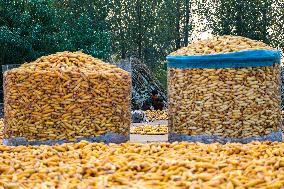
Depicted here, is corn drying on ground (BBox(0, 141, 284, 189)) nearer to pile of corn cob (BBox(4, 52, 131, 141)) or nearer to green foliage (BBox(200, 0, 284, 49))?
pile of corn cob (BBox(4, 52, 131, 141))

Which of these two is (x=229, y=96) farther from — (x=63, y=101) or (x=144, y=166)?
(x=144, y=166)

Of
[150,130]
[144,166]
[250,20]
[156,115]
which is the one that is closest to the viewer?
[144,166]

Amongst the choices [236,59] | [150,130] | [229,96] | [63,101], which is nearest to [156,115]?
[150,130]

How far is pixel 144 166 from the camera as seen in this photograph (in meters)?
7.43

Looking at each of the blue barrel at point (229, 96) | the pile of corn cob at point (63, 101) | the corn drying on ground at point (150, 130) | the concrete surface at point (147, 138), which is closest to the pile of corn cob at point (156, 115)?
the corn drying on ground at point (150, 130)

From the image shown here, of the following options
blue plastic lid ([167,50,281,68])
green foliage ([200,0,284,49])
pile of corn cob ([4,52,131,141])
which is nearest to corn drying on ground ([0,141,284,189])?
pile of corn cob ([4,52,131,141])

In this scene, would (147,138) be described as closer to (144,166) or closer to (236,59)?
(236,59)

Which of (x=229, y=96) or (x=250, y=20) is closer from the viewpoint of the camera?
(x=229, y=96)

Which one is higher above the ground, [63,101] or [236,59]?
[236,59]

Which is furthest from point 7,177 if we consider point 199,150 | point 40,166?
point 199,150

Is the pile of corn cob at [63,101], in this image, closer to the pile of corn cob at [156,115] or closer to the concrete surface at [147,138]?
the concrete surface at [147,138]

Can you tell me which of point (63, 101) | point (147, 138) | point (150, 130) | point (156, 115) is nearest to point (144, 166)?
point (63, 101)

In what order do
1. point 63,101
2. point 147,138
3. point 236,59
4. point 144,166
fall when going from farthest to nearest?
point 147,138 → point 236,59 → point 63,101 → point 144,166

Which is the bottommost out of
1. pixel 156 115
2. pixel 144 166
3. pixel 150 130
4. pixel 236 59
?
pixel 156 115
